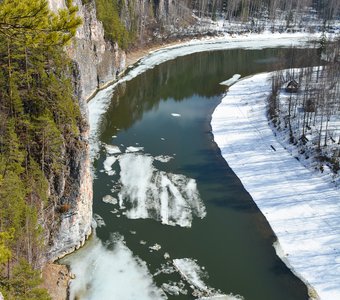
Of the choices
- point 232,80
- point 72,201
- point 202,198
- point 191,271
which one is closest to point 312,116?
point 202,198

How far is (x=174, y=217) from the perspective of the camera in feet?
118

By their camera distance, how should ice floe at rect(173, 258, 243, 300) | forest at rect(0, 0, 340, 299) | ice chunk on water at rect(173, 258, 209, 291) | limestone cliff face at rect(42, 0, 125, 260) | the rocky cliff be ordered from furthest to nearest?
the rocky cliff
limestone cliff face at rect(42, 0, 125, 260)
ice chunk on water at rect(173, 258, 209, 291)
ice floe at rect(173, 258, 243, 300)
forest at rect(0, 0, 340, 299)

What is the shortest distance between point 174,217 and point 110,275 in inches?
345

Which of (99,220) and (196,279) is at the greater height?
(99,220)

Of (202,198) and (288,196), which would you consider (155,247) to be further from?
(288,196)

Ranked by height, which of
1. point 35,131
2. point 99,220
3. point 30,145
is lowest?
point 99,220

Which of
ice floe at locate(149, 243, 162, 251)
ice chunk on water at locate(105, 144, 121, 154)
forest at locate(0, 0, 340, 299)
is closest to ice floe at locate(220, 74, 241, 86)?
forest at locate(0, 0, 340, 299)

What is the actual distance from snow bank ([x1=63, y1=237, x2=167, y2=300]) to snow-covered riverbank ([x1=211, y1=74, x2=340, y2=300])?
1101cm

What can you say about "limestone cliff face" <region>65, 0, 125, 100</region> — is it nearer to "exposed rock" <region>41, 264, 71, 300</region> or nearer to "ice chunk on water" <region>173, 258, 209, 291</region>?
"exposed rock" <region>41, 264, 71, 300</region>

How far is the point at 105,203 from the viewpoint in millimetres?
37500

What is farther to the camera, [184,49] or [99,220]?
[184,49]

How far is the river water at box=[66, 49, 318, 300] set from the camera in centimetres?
2916

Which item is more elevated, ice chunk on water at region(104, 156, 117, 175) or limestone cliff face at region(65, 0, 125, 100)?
limestone cliff face at region(65, 0, 125, 100)

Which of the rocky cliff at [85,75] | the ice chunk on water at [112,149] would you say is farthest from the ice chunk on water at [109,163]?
the rocky cliff at [85,75]
